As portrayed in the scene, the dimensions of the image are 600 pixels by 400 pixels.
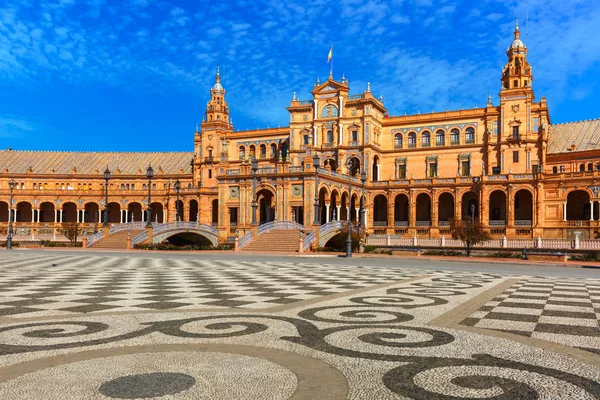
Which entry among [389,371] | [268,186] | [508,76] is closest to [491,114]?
[508,76]

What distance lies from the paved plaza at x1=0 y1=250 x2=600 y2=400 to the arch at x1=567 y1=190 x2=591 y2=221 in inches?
2077

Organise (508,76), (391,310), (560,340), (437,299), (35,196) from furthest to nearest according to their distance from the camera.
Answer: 1. (35,196)
2. (508,76)
3. (437,299)
4. (391,310)
5. (560,340)

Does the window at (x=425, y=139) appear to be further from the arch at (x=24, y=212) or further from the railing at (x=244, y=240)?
the arch at (x=24, y=212)

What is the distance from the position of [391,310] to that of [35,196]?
88.0m

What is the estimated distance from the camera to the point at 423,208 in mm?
66125

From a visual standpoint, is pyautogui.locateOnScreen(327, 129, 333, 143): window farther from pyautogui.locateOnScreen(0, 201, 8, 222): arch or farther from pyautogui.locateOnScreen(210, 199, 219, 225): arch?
pyautogui.locateOnScreen(0, 201, 8, 222): arch

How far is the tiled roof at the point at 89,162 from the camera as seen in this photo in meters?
91.8

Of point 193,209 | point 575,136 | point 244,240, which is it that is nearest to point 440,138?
point 575,136

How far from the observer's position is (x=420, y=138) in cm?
6944

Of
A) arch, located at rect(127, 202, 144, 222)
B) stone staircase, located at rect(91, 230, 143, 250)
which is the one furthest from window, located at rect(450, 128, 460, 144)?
arch, located at rect(127, 202, 144, 222)

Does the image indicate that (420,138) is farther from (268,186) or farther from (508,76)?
(268,186)

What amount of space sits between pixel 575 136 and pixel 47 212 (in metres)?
83.3

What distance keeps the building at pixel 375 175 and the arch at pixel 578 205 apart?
0.16 meters

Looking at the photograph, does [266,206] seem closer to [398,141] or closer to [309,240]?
[309,240]
